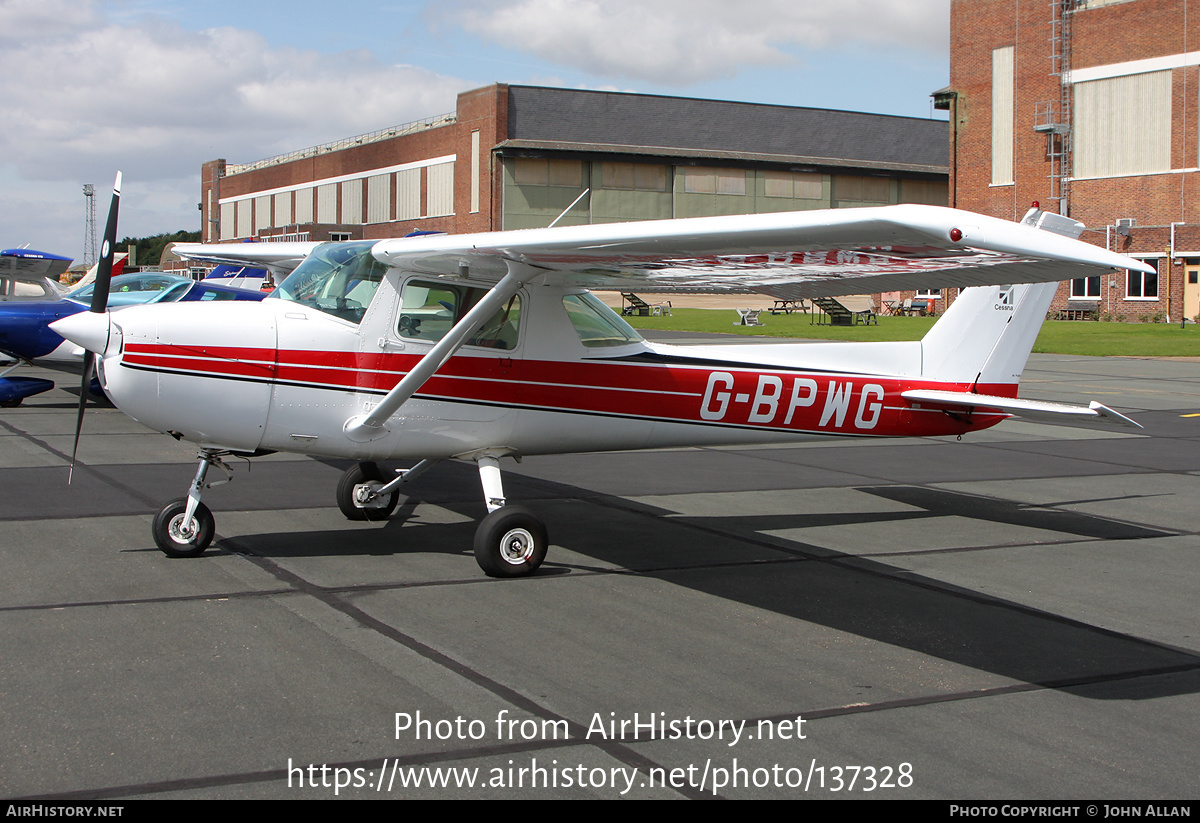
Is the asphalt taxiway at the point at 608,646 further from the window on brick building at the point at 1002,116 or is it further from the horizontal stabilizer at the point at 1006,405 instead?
the window on brick building at the point at 1002,116

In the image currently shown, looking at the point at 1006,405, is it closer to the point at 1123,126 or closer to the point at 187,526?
the point at 187,526

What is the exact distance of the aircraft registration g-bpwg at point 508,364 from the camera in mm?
6477

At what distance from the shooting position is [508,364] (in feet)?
24.7

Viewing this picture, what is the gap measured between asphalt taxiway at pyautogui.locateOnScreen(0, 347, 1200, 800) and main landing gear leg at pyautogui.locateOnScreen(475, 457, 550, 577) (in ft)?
0.54

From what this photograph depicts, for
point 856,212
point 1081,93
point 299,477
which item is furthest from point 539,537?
point 1081,93

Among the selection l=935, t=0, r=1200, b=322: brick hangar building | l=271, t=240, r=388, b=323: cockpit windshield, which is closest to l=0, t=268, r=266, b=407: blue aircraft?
l=271, t=240, r=388, b=323: cockpit windshield

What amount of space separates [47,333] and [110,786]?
12757 millimetres

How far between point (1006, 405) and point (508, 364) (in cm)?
395

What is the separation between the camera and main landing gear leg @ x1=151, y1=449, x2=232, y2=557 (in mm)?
7059

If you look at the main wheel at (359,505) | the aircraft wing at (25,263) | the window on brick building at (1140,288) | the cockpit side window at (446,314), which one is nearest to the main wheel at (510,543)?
the cockpit side window at (446,314)

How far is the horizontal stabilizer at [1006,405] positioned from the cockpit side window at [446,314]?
3349 millimetres

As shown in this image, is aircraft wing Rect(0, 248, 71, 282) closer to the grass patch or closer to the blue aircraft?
the blue aircraft

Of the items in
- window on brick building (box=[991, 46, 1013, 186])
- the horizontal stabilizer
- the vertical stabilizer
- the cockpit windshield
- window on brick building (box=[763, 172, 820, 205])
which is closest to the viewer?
the cockpit windshield

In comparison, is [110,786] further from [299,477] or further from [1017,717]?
[299,477]
